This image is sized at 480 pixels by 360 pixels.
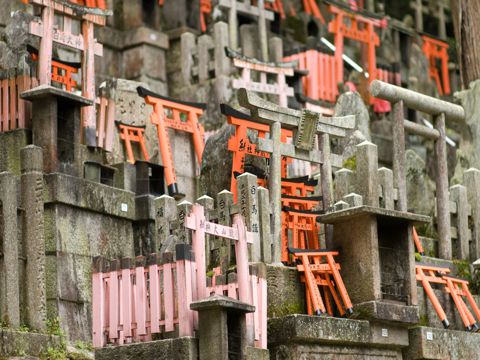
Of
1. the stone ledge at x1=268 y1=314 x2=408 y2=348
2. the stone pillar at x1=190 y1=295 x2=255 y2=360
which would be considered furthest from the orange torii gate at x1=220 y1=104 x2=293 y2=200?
the stone pillar at x1=190 y1=295 x2=255 y2=360

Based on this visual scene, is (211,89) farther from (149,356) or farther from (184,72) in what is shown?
(149,356)

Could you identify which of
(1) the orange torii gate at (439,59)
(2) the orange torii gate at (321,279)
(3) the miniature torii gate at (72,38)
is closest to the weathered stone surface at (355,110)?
(3) the miniature torii gate at (72,38)

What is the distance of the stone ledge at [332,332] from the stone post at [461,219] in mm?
3757

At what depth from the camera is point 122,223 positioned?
62.5 feet

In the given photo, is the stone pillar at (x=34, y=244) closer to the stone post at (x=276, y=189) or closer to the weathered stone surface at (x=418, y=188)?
the stone post at (x=276, y=189)

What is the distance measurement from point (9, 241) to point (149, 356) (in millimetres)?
2365

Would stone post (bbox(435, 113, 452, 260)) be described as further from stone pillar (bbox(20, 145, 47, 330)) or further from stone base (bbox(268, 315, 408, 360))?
stone pillar (bbox(20, 145, 47, 330))

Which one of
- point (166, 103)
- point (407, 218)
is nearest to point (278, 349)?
point (407, 218)

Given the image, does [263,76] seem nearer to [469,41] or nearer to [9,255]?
[469,41]

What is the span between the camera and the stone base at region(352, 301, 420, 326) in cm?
1784

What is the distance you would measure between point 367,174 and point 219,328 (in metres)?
5.35

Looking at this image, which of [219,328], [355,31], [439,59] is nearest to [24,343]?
[219,328]

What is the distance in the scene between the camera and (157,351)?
50.9ft

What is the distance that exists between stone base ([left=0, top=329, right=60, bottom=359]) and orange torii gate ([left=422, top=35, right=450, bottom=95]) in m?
18.9
